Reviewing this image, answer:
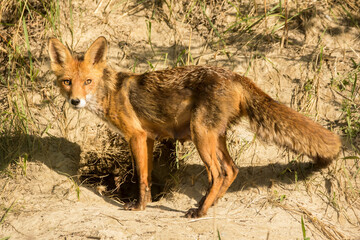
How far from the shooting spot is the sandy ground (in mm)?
4246

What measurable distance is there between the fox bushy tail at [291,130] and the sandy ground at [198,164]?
2.63 feet

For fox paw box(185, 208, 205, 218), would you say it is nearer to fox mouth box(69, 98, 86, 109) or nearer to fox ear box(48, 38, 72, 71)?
fox mouth box(69, 98, 86, 109)

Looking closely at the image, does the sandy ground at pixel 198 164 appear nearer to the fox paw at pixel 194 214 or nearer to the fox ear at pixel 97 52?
the fox paw at pixel 194 214

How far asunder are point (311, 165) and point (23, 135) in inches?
167

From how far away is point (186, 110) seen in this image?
478cm

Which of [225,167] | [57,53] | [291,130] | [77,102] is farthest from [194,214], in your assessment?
[57,53]

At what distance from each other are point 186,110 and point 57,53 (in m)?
1.91

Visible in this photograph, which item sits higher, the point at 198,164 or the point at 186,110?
the point at 186,110

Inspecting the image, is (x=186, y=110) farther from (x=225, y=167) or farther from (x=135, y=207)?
(x=135, y=207)

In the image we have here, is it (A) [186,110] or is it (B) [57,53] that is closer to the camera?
Result: (A) [186,110]

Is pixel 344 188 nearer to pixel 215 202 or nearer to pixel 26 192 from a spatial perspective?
pixel 215 202

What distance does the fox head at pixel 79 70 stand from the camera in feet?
16.1

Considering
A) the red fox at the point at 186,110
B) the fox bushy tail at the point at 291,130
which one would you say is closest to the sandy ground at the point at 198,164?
the red fox at the point at 186,110

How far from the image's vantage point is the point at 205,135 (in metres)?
4.55
